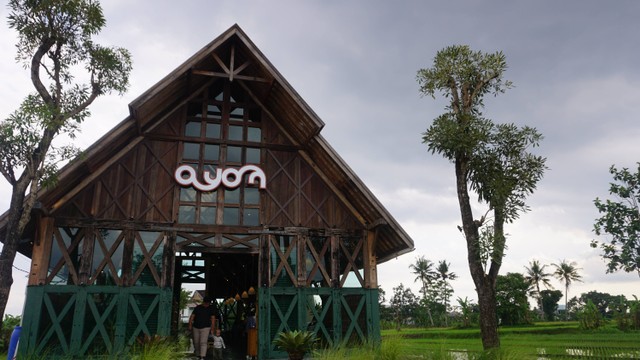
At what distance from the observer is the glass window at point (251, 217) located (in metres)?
13.2

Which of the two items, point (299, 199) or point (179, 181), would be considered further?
point (299, 199)

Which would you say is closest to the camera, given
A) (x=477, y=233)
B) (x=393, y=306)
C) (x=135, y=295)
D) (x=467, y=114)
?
(x=135, y=295)

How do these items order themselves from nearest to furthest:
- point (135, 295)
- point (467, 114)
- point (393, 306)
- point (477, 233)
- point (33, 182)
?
point (33, 182), point (135, 295), point (477, 233), point (467, 114), point (393, 306)

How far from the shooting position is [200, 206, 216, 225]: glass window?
507 inches

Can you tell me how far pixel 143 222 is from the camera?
40.4ft

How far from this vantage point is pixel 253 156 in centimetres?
1395

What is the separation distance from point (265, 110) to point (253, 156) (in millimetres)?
1657

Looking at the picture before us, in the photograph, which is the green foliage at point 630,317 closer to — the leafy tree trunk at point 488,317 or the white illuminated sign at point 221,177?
the leafy tree trunk at point 488,317

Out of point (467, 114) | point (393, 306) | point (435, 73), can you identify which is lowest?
point (393, 306)

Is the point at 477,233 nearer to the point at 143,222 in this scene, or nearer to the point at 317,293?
the point at 317,293

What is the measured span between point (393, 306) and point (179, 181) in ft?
249

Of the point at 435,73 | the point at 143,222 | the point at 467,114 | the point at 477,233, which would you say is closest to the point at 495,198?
the point at 477,233

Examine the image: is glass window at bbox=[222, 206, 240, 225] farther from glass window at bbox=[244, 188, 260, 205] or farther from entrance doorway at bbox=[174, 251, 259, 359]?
entrance doorway at bbox=[174, 251, 259, 359]

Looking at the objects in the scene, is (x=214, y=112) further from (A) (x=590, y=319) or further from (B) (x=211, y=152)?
(A) (x=590, y=319)
